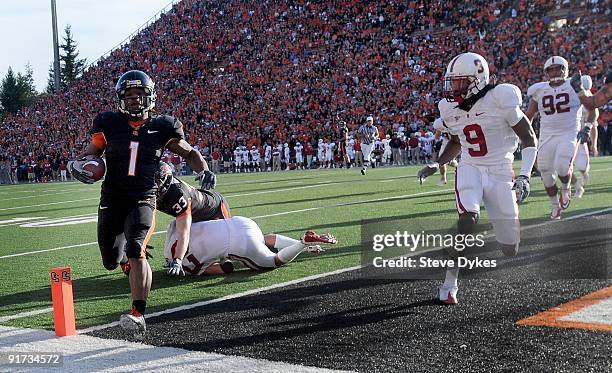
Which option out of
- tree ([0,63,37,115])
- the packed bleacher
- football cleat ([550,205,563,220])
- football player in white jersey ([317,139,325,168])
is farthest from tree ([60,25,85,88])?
football cleat ([550,205,563,220])

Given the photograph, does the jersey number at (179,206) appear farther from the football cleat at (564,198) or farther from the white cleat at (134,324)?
the football cleat at (564,198)

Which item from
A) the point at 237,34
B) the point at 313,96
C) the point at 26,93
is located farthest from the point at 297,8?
the point at 26,93

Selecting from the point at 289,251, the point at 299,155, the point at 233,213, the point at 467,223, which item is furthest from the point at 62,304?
the point at 299,155

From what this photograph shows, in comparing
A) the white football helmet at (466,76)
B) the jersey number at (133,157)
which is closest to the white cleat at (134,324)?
the jersey number at (133,157)

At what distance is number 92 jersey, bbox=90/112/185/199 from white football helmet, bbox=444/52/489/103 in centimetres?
194

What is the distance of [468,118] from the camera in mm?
5273

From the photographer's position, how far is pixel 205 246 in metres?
6.11

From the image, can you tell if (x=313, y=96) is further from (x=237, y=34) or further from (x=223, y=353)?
(x=223, y=353)

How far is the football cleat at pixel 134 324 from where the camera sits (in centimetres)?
421

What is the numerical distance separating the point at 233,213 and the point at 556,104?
5.04 metres

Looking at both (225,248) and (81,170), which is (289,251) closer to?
(225,248)

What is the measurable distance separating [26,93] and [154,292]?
67.9m

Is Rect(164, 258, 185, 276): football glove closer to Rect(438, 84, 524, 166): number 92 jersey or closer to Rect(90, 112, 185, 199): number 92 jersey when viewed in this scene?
Rect(90, 112, 185, 199): number 92 jersey

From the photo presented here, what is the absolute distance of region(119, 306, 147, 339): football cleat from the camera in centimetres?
421
